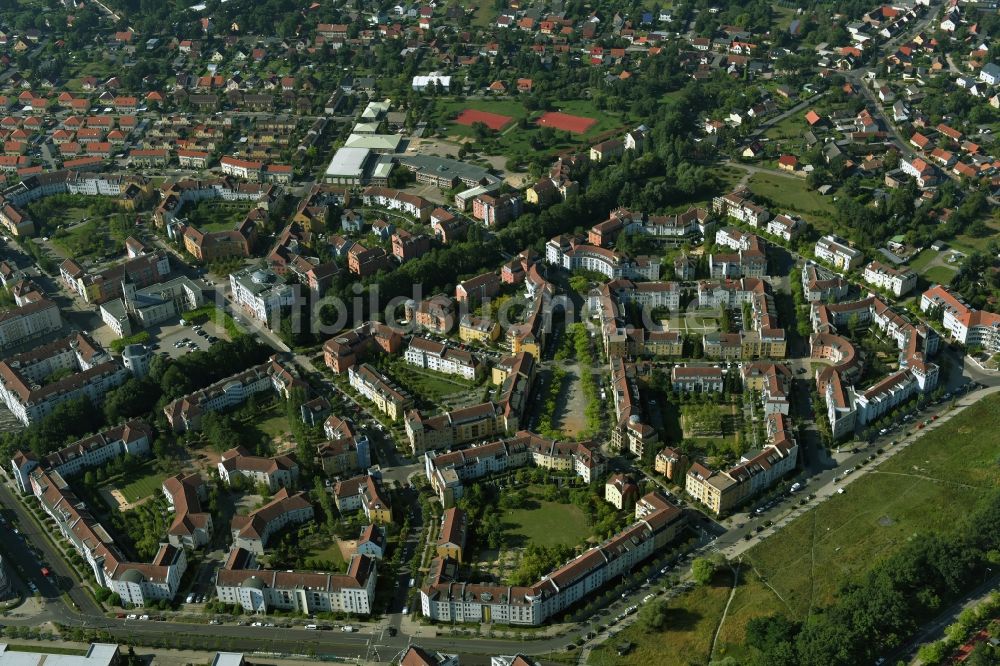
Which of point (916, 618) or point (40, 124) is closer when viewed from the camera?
point (916, 618)

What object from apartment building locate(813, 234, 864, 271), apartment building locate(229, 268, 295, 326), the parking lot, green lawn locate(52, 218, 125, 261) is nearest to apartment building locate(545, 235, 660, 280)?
apartment building locate(813, 234, 864, 271)

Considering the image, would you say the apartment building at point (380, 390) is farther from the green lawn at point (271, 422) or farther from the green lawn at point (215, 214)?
the green lawn at point (215, 214)

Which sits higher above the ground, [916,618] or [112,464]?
[916,618]

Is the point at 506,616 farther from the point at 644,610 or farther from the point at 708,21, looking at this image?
the point at 708,21

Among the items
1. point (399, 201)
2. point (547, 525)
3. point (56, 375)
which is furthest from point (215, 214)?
point (547, 525)

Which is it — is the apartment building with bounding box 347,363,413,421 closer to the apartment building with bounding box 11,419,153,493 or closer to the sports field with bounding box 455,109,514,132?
the apartment building with bounding box 11,419,153,493

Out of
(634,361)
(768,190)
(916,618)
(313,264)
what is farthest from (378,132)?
(916,618)

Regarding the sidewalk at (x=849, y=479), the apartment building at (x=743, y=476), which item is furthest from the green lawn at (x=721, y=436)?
the sidewalk at (x=849, y=479)

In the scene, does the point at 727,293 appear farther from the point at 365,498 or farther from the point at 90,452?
the point at 90,452
